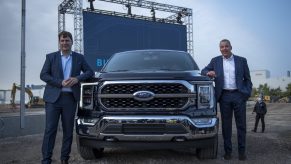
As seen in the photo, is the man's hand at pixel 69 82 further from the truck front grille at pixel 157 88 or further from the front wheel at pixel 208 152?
the front wheel at pixel 208 152

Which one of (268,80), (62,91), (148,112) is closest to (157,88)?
(148,112)

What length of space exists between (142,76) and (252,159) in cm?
215

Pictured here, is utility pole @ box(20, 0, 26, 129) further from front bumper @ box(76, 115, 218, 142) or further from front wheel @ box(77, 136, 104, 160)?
front bumper @ box(76, 115, 218, 142)

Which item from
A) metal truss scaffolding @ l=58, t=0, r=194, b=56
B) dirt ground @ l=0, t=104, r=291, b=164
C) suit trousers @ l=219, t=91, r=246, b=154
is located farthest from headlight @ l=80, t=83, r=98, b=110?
metal truss scaffolding @ l=58, t=0, r=194, b=56

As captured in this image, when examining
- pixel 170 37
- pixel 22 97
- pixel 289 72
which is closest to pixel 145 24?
pixel 170 37

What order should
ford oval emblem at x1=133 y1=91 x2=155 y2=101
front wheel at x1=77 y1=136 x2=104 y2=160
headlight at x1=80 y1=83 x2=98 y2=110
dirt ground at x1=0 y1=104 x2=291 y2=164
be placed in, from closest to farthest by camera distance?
ford oval emblem at x1=133 y1=91 x2=155 y2=101, headlight at x1=80 y1=83 x2=98 y2=110, front wheel at x1=77 y1=136 x2=104 y2=160, dirt ground at x1=0 y1=104 x2=291 y2=164

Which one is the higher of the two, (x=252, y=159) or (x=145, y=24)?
(x=145, y=24)

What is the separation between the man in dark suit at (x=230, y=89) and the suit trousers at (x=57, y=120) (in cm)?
200

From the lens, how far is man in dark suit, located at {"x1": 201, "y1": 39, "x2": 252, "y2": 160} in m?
5.64

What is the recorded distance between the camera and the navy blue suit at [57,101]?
15.8ft

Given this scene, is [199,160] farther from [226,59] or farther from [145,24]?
[145,24]

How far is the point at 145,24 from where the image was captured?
23031mm

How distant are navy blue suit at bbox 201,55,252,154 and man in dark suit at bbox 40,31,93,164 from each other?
6.27 ft

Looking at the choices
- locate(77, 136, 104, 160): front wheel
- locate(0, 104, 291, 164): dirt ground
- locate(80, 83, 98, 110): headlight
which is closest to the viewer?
locate(80, 83, 98, 110): headlight
